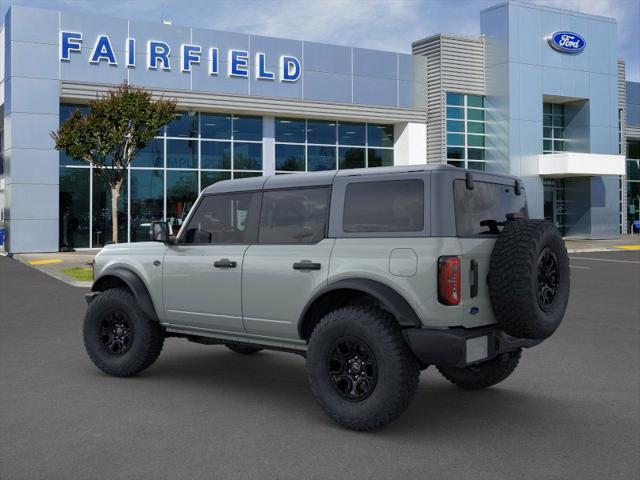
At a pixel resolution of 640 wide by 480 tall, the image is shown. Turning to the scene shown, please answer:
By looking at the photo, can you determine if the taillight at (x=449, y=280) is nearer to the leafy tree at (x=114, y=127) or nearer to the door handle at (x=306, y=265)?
the door handle at (x=306, y=265)

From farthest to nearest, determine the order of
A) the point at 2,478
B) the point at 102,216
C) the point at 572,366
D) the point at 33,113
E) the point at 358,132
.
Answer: the point at 358,132, the point at 102,216, the point at 33,113, the point at 572,366, the point at 2,478

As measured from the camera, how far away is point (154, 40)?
2653 cm

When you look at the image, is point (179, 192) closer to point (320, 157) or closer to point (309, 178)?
point (320, 157)

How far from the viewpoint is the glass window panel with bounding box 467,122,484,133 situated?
32.8 m

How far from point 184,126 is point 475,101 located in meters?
13.8

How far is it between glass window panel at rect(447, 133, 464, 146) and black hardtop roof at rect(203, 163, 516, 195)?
2676 centimetres

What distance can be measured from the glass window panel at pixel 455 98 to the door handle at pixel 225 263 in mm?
27638

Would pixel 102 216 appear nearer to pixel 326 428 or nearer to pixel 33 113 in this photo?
pixel 33 113

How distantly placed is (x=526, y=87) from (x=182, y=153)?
1592cm

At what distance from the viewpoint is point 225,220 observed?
634 centimetres

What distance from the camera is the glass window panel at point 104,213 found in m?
26.6

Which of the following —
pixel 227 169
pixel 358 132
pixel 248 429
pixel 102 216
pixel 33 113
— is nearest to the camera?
pixel 248 429

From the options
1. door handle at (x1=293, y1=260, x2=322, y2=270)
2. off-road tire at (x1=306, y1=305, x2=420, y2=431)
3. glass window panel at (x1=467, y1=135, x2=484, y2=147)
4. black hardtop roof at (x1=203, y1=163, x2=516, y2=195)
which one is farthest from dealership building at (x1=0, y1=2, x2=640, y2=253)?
off-road tire at (x1=306, y1=305, x2=420, y2=431)

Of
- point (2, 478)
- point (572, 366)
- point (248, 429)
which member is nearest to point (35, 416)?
point (2, 478)
